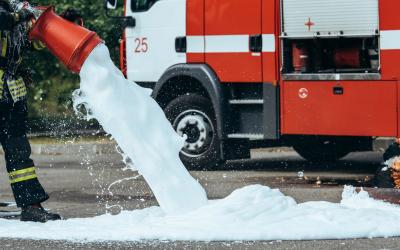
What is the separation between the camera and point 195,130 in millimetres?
13766

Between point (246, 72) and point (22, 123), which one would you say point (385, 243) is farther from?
point (246, 72)

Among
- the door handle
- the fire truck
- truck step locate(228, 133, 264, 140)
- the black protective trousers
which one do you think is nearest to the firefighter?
the black protective trousers

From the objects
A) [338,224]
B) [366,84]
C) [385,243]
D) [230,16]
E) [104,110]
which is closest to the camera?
[385,243]

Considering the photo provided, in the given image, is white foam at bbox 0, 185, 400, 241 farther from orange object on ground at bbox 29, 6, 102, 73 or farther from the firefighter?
orange object on ground at bbox 29, 6, 102, 73

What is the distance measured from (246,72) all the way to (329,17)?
1.20 m

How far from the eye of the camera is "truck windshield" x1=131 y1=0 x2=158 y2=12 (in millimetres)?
14125

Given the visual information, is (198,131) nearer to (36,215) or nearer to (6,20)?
(36,215)

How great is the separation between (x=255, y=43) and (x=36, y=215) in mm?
4759

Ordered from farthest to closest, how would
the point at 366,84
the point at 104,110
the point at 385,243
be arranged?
the point at 366,84
the point at 104,110
the point at 385,243

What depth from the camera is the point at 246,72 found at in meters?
13.1

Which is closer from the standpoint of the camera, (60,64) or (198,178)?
(198,178)

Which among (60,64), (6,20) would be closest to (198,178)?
(6,20)

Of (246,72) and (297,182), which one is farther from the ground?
(246,72)

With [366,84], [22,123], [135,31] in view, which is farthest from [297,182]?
[22,123]
